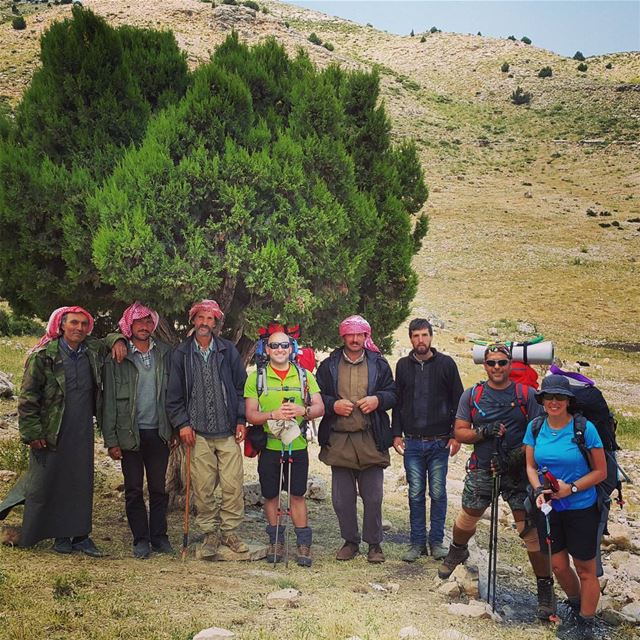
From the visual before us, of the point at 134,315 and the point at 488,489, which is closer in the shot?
the point at 488,489

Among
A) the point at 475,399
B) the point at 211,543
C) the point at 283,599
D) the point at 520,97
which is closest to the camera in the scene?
the point at 283,599

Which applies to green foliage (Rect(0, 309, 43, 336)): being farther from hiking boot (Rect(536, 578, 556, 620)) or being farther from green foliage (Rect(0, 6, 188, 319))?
hiking boot (Rect(536, 578, 556, 620))

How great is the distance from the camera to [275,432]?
597cm

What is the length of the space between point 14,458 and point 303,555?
14.3 ft

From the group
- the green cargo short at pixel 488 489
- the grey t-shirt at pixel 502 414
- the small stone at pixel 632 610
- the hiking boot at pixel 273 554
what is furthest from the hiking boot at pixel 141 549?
the small stone at pixel 632 610

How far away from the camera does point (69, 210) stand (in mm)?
6270

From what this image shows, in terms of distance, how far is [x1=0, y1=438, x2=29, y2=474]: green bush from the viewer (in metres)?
8.10

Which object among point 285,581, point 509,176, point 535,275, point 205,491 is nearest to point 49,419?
point 205,491

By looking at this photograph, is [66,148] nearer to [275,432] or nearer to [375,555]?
[275,432]

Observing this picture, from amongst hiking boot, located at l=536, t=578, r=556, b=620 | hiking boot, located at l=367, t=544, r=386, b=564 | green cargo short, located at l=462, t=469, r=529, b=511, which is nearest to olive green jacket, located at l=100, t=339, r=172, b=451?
hiking boot, located at l=367, t=544, r=386, b=564

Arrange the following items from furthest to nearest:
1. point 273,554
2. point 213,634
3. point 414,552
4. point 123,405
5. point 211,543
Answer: point 414,552, point 273,554, point 211,543, point 123,405, point 213,634

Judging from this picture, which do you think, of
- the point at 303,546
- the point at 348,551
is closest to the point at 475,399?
the point at 348,551

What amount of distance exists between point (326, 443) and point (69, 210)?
3.49m

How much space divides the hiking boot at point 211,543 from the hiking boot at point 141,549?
0.51 m
